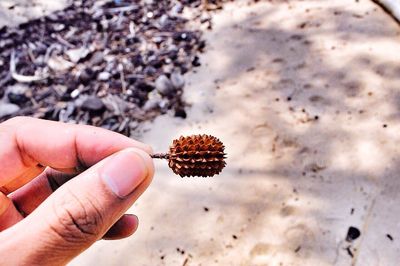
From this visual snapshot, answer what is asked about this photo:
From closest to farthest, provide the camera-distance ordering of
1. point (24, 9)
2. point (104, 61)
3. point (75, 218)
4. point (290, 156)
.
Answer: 1. point (75, 218)
2. point (290, 156)
3. point (104, 61)
4. point (24, 9)

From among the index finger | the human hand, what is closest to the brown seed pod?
the human hand

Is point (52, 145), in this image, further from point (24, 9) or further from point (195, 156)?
point (24, 9)

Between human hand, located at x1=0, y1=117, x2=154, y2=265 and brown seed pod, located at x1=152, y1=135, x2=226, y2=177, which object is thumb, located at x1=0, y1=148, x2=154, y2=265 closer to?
human hand, located at x1=0, y1=117, x2=154, y2=265

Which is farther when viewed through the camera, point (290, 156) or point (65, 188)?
point (290, 156)

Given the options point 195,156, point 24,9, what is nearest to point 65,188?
point 195,156

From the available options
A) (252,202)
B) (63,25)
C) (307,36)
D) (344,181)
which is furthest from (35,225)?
(63,25)

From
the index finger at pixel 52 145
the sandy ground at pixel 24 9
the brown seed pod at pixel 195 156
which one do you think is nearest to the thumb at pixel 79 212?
the brown seed pod at pixel 195 156

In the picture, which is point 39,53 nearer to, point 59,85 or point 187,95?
point 59,85

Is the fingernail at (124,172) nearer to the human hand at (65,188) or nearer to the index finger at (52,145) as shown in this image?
the human hand at (65,188)
